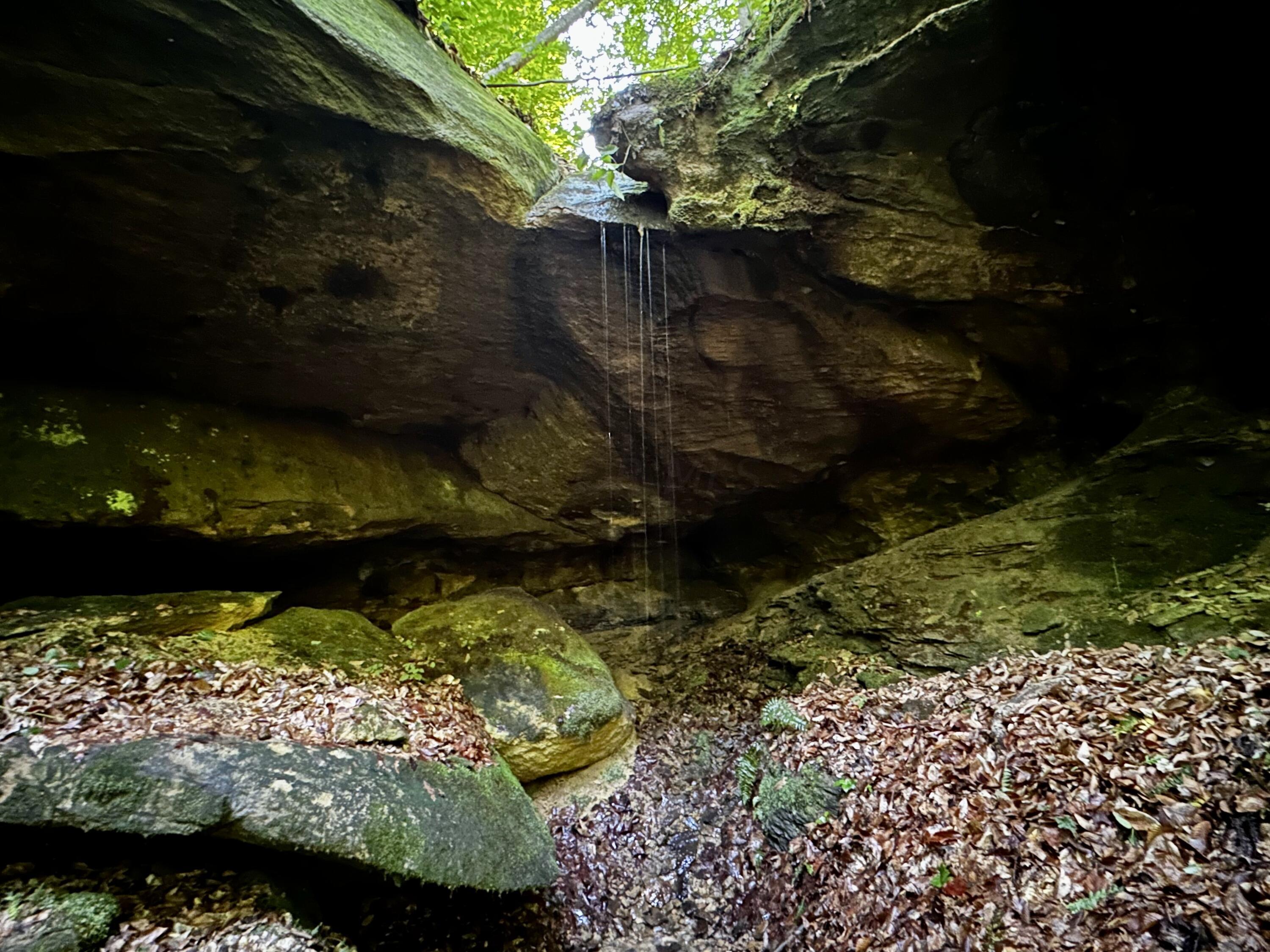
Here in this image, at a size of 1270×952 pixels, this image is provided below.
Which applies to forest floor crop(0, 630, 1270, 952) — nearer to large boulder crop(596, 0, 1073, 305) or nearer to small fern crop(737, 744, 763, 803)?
small fern crop(737, 744, 763, 803)

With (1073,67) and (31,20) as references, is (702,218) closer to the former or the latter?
(1073,67)

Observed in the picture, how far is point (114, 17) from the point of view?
14.9 ft

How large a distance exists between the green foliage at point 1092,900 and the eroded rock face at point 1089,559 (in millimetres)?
3152

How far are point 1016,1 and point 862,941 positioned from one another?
25.6 feet

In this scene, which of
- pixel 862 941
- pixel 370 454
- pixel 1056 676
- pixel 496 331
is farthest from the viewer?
pixel 370 454

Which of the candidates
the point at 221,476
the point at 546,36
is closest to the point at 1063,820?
the point at 221,476

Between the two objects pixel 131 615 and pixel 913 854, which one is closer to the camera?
pixel 913 854

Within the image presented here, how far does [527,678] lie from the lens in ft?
24.2

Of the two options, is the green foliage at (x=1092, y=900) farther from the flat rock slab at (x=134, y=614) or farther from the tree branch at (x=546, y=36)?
the tree branch at (x=546, y=36)

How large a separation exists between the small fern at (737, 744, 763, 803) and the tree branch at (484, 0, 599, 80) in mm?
10442

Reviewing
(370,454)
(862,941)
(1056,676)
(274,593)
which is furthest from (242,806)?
(1056,676)

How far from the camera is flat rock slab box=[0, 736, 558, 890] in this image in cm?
393

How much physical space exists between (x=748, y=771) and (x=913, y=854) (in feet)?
7.26

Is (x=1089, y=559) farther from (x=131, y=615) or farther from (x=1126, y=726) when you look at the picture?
(x=131, y=615)
